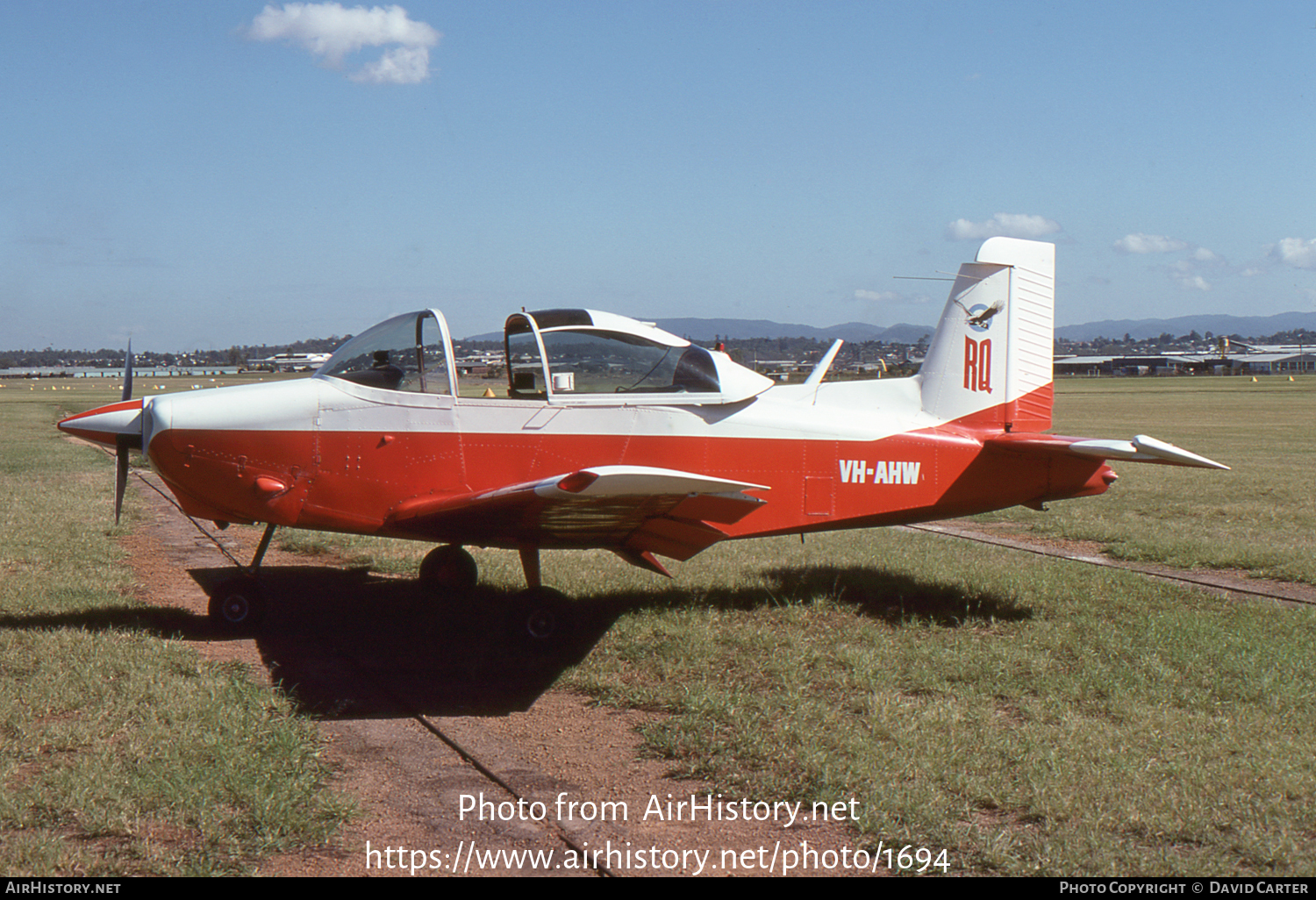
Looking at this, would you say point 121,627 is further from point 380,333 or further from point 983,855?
point 983,855

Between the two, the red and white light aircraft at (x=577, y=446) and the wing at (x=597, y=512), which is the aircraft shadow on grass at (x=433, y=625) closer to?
the red and white light aircraft at (x=577, y=446)

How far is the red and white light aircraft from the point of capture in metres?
6.50

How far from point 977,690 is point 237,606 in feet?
17.0

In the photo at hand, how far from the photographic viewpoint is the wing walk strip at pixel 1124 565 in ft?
26.7

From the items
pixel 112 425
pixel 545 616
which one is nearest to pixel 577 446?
pixel 545 616

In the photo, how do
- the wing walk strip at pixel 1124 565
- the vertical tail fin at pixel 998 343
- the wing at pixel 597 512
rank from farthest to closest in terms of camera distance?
the wing walk strip at pixel 1124 565 → the vertical tail fin at pixel 998 343 → the wing at pixel 597 512

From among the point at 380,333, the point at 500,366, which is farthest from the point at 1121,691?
the point at 380,333

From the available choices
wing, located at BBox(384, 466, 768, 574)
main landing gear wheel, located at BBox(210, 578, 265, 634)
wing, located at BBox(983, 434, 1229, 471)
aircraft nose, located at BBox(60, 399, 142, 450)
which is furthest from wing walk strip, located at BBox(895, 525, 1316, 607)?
aircraft nose, located at BBox(60, 399, 142, 450)

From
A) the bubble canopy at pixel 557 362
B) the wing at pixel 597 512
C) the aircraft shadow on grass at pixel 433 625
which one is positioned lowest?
the aircraft shadow on grass at pixel 433 625

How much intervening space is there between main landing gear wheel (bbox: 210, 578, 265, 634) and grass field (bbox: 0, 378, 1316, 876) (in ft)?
2.81

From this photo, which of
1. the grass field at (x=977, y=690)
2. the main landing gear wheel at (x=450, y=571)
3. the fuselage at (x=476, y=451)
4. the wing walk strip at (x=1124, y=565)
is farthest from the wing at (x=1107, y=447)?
the main landing gear wheel at (x=450, y=571)

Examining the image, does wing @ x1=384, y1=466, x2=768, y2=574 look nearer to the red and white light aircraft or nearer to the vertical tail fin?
the red and white light aircraft

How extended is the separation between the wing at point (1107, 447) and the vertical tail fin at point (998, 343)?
34 cm

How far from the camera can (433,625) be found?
287 inches
